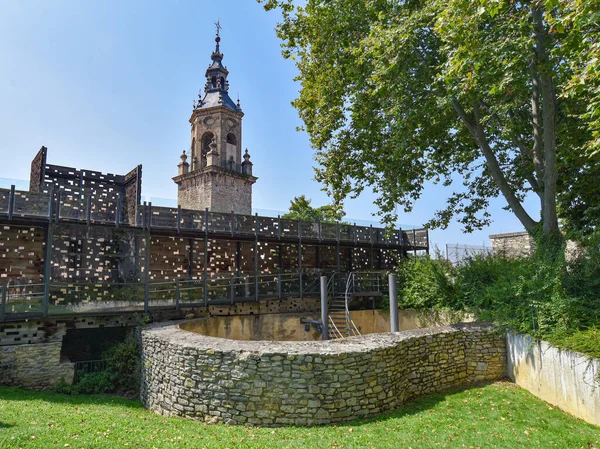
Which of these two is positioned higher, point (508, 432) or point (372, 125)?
point (372, 125)

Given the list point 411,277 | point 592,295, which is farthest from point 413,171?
point 592,295

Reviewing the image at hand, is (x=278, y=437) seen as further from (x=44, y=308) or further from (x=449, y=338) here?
(x=44, y=308)

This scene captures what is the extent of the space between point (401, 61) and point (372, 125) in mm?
3115

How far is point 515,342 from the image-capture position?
9391 millimetres

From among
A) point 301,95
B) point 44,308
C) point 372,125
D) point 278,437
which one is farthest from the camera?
point 301,95

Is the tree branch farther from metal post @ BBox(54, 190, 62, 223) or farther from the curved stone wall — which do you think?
metal post @ BBox(54, 190, 62, 223)

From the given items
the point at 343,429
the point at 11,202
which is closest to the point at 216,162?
the point at 11,202

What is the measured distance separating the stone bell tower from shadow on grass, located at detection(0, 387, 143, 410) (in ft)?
67.7

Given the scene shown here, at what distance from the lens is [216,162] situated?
1174 inches

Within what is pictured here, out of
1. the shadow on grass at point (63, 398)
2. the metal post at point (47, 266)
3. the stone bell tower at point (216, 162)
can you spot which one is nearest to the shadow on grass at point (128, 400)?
the shadow on grass at point (63, 398)

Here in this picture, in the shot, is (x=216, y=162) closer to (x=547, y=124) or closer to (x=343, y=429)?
(x=547, y=124)

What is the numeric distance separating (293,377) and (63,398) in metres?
6.11

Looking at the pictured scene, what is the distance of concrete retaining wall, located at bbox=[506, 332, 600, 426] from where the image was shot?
6957 millimetres

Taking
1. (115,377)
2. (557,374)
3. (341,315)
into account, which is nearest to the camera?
(557,374)
